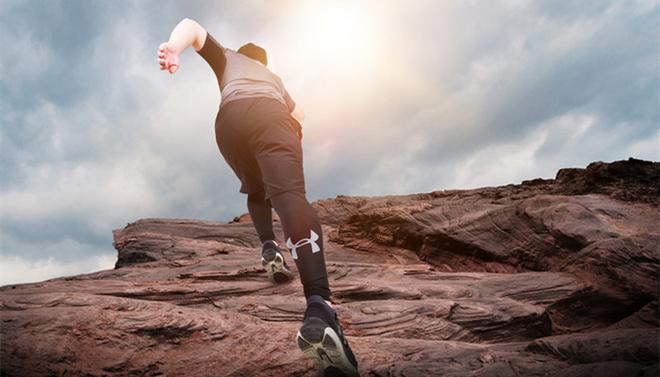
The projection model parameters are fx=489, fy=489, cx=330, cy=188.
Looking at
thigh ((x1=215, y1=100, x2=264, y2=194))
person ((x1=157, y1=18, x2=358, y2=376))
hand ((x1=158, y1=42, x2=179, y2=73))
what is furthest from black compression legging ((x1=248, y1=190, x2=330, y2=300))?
hand ((x1=158, y1=42, x2=179, y2=73))

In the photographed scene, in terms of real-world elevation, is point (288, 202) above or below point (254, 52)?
below

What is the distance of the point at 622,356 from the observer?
3.63 metres

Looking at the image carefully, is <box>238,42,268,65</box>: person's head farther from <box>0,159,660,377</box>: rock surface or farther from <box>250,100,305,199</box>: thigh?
<box>0,159,660,377</box>: rock surface

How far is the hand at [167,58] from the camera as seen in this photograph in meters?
3.90

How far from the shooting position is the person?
11.5ft

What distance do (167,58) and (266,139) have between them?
102 cm

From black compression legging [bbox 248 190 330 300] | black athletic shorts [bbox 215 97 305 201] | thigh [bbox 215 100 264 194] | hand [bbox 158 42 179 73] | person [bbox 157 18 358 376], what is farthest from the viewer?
thigh [bbox 215 100 264 194]

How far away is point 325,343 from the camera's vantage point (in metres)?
3.40

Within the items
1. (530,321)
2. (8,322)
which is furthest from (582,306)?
(8,322)

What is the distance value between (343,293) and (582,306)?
3.29 m

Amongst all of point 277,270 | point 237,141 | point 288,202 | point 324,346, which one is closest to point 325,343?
point 324,346

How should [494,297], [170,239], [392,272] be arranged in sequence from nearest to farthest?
1. [494,297]
2. [392,272]
3. [170,239]

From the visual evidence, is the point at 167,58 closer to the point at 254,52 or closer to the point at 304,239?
the point at 254,52

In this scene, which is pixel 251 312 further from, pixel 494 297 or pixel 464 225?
pixel 464 225
